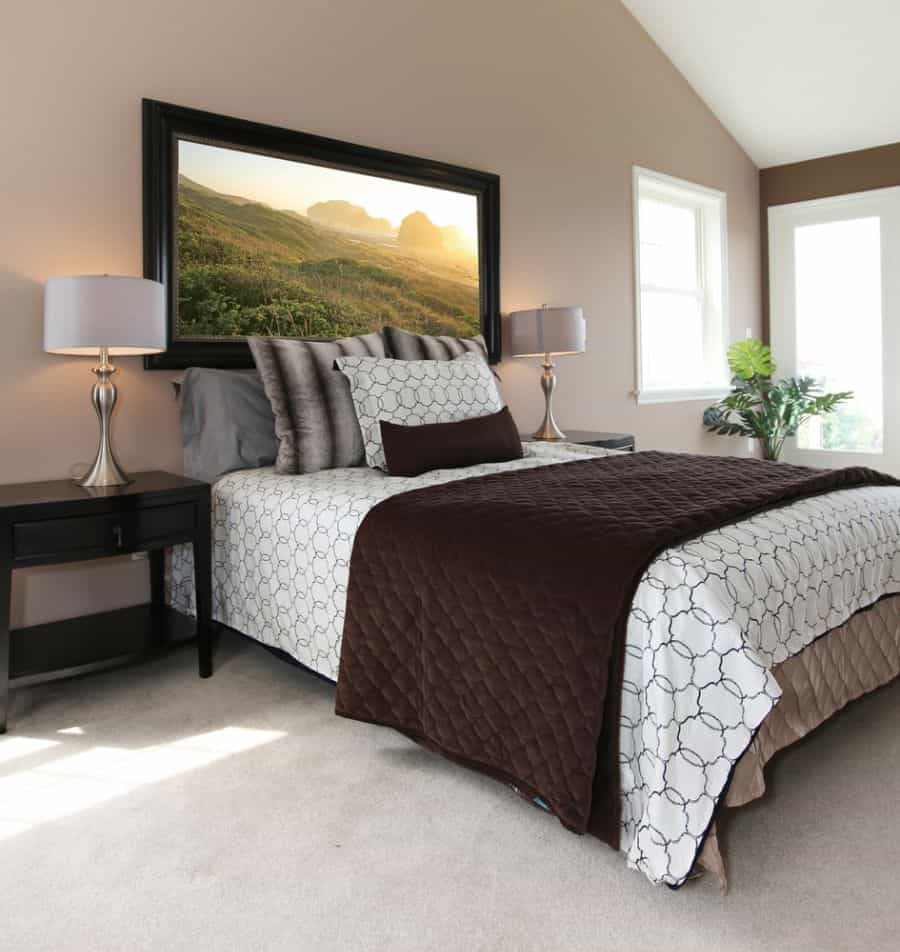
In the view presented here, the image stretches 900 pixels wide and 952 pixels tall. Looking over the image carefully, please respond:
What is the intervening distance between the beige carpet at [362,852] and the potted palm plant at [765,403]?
11.3 feet

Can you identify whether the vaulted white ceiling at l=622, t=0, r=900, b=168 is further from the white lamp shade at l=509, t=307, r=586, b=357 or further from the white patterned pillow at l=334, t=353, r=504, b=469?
the white patterned pillow at l=334, t=353, r=504, b=469

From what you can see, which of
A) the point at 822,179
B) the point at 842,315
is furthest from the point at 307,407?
the point at 822,179

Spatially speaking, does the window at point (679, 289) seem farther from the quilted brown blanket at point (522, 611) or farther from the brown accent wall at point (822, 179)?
the quilted brown blanket at point (522, 611)

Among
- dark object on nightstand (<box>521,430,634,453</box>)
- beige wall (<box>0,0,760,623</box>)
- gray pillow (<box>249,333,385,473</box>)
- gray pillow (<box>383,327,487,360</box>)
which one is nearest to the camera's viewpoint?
beige wall (<box>0,0,760,623</box>)

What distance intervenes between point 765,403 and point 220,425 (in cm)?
395

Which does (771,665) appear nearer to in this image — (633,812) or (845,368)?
(633,812)

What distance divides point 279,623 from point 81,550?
1.97 feet

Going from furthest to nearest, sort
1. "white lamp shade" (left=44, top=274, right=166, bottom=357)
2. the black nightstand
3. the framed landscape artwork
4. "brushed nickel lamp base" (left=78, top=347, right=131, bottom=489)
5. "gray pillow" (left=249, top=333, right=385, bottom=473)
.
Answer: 1. the framed landscape artwork
2. "gray pillow" (left=249, top=333, right=385, bottom=473)
3. "brushed nickel lamp base" (left=78, top=347, right=131, bottom=489)
4. "white lamp shade" (left=44, top=274, right=166, bottom=357)
5. the black nightstand

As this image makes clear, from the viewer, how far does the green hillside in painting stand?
3.05 m

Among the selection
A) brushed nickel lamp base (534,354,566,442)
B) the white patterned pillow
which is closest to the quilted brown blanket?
the white patterned pillow

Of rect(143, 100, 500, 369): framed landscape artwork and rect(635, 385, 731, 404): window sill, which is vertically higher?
rect(143, 100, 500, 369): framed landscape artwork

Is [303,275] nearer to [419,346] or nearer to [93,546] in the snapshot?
[419,346]

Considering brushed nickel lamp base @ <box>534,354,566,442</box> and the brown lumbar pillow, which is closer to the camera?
the brown lumbar pillow

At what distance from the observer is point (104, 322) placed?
243 centimetres
